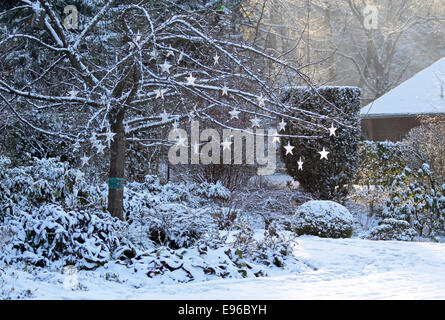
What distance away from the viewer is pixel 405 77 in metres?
33.9

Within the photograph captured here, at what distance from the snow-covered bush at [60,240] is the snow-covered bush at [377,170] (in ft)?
25.9

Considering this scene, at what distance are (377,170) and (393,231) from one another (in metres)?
3.50

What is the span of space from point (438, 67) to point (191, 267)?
18784mm

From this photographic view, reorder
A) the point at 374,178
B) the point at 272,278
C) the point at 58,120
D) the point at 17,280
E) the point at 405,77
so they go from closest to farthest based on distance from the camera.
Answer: the point at 17,280 < the point at 272,278 < the point at 58,120 < the point at 374,178 < the point at 405,77

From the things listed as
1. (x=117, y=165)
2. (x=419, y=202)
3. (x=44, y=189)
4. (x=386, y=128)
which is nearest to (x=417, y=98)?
(x=386, y=128)

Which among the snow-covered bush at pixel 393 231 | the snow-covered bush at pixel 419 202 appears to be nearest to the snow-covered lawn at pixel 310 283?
the snow-covered bush at pixel 393 231

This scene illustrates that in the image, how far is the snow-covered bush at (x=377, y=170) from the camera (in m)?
12.7

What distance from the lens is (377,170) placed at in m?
13.2
